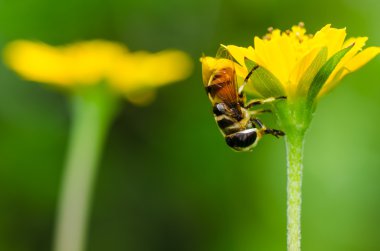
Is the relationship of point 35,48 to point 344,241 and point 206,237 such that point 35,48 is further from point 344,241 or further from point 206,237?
point 344,241

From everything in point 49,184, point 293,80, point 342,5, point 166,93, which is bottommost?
point 293,80

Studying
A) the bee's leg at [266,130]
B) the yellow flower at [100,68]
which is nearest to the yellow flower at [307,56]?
the bee's leg at [266,130]

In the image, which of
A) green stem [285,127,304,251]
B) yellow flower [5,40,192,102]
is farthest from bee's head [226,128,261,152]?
yellow flower [5,40,192,102]

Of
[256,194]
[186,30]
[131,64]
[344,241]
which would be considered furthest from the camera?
[186,30]

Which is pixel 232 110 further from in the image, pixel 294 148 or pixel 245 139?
pixel 294 148

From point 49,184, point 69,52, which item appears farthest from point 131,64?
point 49,184

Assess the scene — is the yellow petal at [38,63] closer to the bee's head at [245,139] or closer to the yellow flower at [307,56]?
the bee's head at [245,139]
